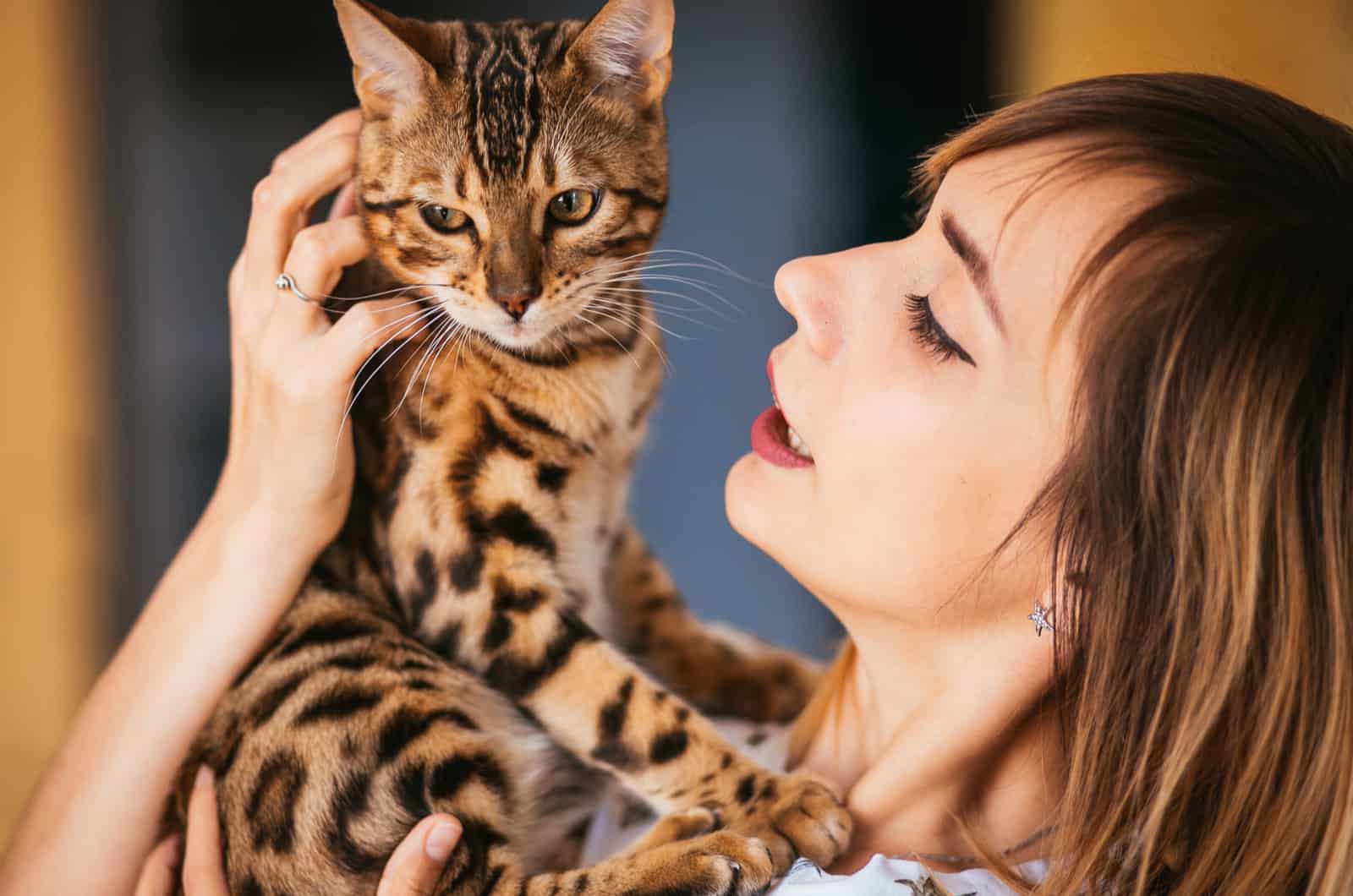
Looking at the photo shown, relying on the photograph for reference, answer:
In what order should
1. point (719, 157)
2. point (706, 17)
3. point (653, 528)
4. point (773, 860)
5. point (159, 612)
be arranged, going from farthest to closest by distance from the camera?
1. point (653, 528)
2. point (719, 157)
3. point (706, 17)
4. point (159, 612)
5. point (773, 860)

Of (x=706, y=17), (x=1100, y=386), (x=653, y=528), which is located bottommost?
(x=653, y=528)

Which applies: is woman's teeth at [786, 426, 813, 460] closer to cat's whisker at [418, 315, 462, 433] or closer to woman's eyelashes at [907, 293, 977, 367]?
woman's eyelashes at [907, 293, 977, 367]

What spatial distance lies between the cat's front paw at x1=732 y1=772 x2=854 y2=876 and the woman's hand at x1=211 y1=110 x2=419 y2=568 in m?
0.44

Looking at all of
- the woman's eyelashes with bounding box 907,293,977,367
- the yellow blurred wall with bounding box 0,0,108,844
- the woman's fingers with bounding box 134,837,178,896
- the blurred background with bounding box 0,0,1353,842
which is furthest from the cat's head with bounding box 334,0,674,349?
the yellow blurred wall with bounding box 0,0,108,844

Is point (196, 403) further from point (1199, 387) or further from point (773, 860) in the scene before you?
point (1199, 387)

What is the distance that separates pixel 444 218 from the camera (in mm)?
922

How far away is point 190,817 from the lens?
84cm

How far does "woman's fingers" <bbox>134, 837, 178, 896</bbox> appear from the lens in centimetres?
87

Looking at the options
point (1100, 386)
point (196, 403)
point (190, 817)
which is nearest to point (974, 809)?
point (1100, 386)

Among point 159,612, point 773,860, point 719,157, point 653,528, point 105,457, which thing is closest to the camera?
point 773,860

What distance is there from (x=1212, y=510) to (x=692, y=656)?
0.63 m

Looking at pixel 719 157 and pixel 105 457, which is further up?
pixel 719 157

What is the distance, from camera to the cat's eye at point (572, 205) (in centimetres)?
93

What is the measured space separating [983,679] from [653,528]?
0.73 m
